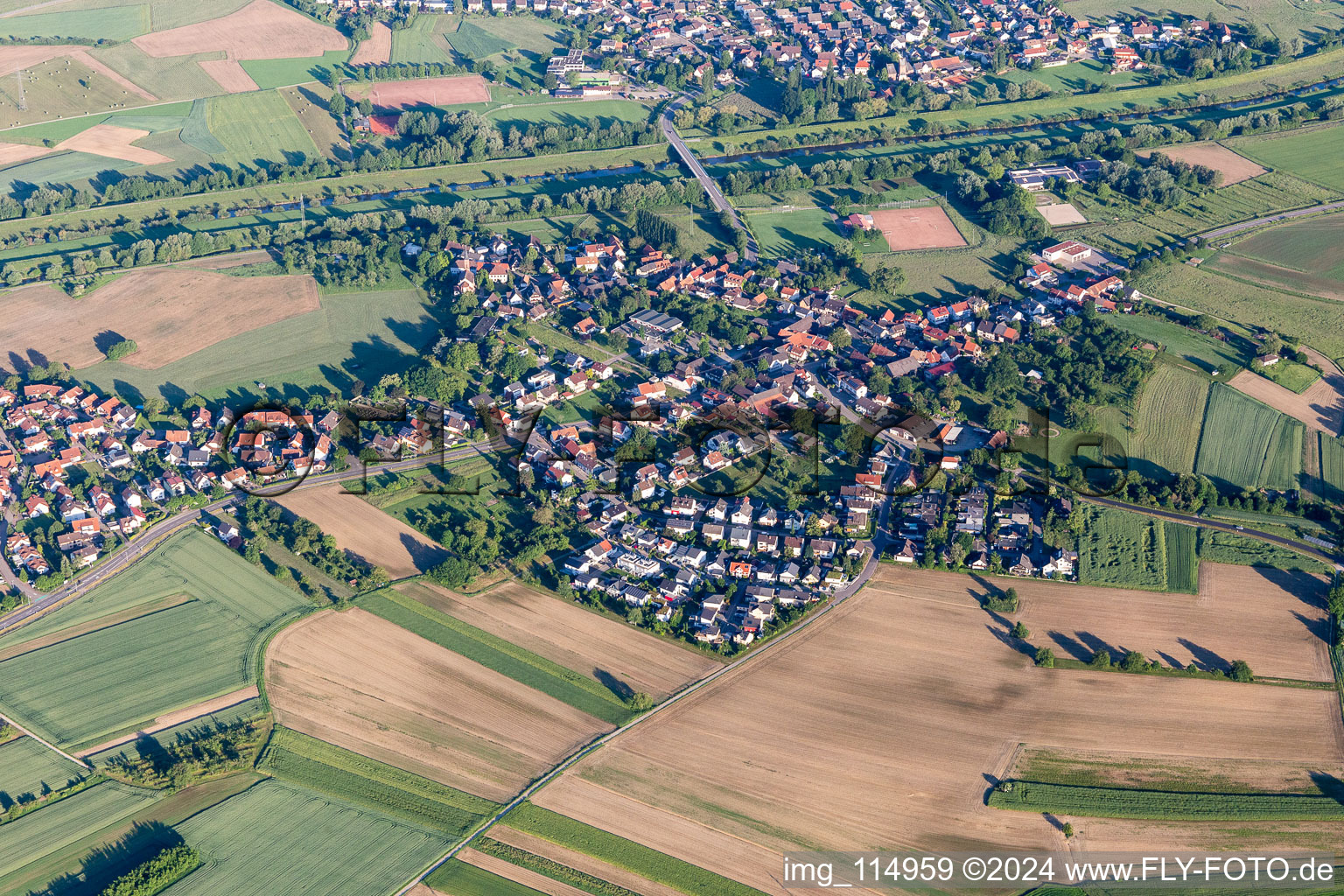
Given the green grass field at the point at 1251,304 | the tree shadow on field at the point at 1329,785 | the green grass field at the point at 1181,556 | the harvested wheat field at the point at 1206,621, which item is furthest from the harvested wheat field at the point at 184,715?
the green grass field at the point at 1251,304

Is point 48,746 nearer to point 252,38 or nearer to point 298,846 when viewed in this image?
point 298,846

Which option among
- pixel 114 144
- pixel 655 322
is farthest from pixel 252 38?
pixel 655 322

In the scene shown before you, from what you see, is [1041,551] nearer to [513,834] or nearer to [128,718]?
[513,834]

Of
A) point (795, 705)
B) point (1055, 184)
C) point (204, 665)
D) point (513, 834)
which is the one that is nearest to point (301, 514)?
point (204, 665)

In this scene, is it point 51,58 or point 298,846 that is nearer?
point 298,846

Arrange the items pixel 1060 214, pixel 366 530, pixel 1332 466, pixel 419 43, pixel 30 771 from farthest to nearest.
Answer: pixel 419 43
pixel 1060 214
pixel 1332 466
pixel 366 530
pixel 30 771

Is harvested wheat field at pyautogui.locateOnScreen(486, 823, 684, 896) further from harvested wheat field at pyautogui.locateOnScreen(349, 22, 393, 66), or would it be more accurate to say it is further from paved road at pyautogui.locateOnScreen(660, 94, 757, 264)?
harvested wheat field at pyautogui.locateOnScreen(349, 22, 393, 66)
